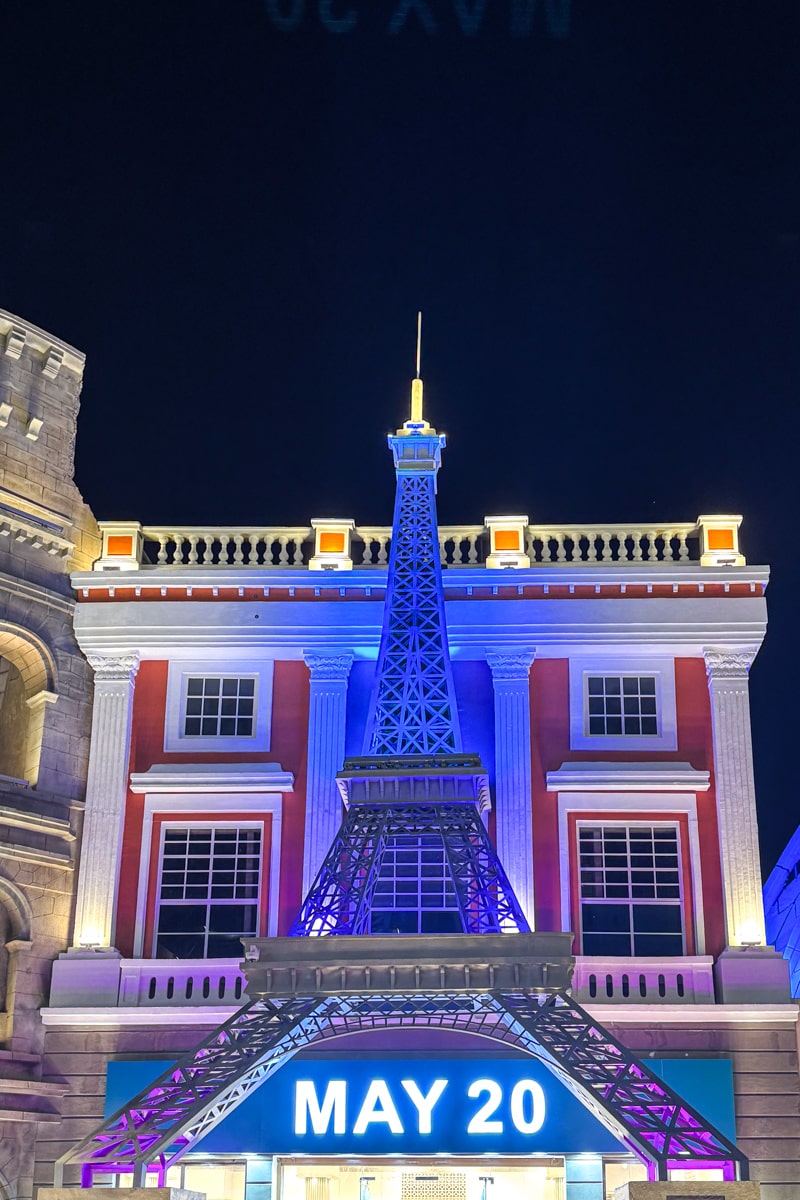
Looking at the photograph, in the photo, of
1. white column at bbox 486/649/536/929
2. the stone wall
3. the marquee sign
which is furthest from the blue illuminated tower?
the stone wall

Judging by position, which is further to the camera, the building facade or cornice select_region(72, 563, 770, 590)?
cornice select_region(72, 563, 770, 590)

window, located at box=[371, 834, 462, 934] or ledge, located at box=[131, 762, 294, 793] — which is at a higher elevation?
ledge, located at box=[131, 762, 294, 793]

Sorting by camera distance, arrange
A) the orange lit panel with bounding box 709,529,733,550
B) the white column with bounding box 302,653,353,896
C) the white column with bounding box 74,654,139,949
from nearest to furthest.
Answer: the white column with bounding box 74,654,139,949
the white column with bounding box 302,653,353,896
the orange lit panel with bounding box 709,529,733,550

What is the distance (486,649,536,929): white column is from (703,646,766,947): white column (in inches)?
131

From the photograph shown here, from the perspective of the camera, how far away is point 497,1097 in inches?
1085

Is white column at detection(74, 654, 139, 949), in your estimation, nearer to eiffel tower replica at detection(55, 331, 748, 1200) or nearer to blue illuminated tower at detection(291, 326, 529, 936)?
eiffel tower replica at detection(55, 331, 748, 1200)

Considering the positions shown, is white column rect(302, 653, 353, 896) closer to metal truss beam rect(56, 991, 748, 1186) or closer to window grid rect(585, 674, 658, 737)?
metal truss beam rect(56, 991, 748, 1186)

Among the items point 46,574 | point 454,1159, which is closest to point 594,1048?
point 454,1159

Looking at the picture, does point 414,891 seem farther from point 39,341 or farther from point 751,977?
point 39,341

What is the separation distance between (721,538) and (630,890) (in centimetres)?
686

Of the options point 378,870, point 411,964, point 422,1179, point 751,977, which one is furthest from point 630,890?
point 422,1179

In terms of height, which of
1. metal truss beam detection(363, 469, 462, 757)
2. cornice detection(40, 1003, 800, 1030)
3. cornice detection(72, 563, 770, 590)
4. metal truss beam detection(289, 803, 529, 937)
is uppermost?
cornice detection(72, 563, 770, 590)

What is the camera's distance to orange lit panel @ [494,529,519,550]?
3177 cm

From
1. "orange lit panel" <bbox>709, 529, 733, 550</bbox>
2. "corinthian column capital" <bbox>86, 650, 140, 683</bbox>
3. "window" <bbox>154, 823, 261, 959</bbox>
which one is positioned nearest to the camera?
"window" <bbox>154, 823, 261, 959</bbox>
